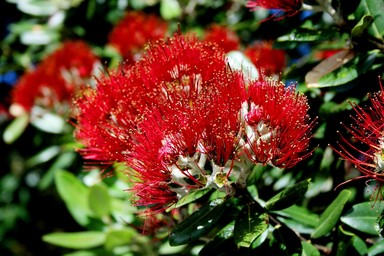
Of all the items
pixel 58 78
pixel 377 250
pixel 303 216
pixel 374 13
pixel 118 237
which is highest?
pixel 374 13

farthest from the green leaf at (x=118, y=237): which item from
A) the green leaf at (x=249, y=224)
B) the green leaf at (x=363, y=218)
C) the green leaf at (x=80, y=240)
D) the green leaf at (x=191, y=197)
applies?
the green leaf at (x=363, y=218)

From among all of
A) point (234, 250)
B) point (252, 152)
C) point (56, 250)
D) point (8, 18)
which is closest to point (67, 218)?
point (56, 250)

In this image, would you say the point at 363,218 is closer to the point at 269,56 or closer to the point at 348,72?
the point at 348,72

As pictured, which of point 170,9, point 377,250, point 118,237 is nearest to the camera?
point 377,250

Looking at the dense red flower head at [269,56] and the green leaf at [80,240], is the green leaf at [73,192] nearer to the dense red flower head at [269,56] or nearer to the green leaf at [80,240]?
the green leaf at [80,240]

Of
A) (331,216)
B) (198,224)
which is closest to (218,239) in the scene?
(198,224)

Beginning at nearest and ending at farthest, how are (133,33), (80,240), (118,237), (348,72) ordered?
(348,72)
(118,237)
(80,240)
(133,33)

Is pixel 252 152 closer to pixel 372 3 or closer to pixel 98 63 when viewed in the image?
pixel 372 3
